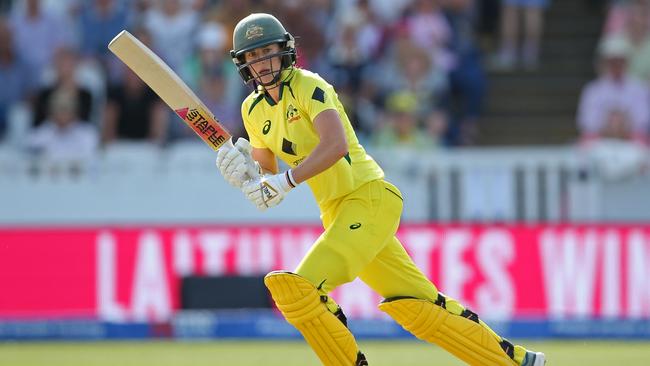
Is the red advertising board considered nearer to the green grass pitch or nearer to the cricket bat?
the green grass pitch

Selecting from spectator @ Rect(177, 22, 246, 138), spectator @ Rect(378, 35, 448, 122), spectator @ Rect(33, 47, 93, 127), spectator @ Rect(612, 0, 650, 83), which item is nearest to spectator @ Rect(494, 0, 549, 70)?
spectator @ Rect(612, 0, 650, 83)

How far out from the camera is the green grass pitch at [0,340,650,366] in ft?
22.8

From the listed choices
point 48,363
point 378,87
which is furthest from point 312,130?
point 378,87

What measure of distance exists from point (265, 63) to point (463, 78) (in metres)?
5.80

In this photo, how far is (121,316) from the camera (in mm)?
8617

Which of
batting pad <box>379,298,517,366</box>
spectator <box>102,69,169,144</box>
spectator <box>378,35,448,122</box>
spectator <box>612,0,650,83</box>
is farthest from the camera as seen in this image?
spectator <box>612,0,650,83</box>

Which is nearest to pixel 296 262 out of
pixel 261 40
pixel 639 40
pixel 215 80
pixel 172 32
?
pixel 215 80

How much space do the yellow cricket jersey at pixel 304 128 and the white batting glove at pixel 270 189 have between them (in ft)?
0.69

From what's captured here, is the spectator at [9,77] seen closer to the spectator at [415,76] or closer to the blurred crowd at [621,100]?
the spectator at [415,76]

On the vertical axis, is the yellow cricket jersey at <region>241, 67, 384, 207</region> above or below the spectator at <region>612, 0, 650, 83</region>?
below

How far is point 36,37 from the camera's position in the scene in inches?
420

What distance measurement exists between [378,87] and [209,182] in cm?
Result: 178

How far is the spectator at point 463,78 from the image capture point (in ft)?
34.8

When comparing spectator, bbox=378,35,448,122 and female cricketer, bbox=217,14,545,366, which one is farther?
spectator, bbox=378,35,448,122
